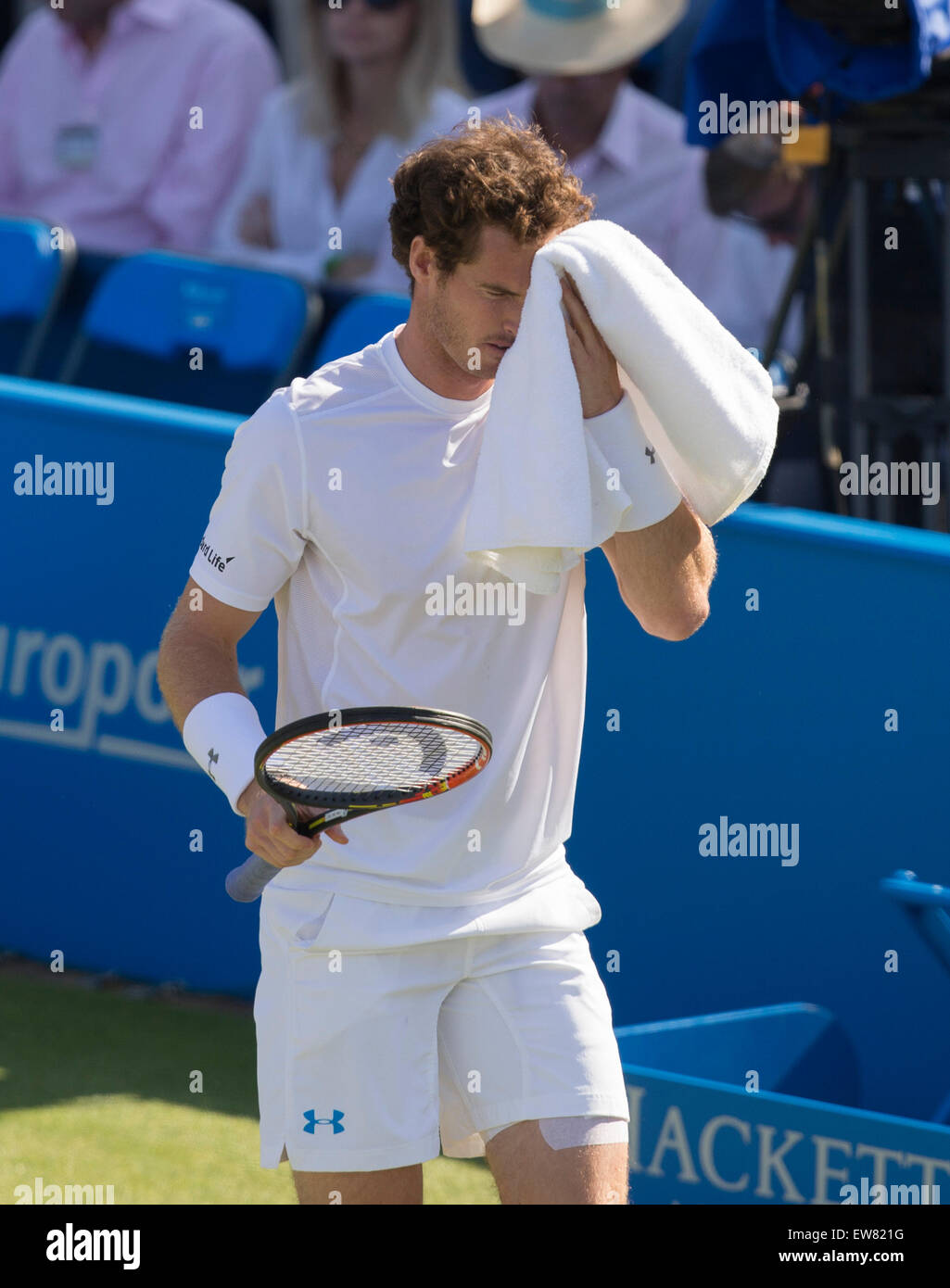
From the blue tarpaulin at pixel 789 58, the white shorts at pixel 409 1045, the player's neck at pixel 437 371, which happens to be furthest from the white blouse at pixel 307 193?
the white shorts at pixel 409 1045

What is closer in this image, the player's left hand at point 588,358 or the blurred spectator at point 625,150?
the player's left hand at point 588,358

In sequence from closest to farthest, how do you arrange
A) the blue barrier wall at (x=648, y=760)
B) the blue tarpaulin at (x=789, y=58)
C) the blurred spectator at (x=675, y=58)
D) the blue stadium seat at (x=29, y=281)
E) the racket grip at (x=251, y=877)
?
the racket grip at (x=251, y=877), the blue barrier wall at (x=648, y=760), the blue tarpaulin at (x=789, y=58), the blue stadium seat at (x=29, y=281), the blurred spectator at (x=675, y=58)

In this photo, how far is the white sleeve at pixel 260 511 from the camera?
→ 102 inches

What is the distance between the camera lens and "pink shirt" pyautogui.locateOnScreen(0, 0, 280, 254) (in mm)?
7824

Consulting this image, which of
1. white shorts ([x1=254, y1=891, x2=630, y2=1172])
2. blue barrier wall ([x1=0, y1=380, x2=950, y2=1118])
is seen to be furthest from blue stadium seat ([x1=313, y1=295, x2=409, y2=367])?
white shorts ([x1=254, y1=891, x2=630, y2=1172])

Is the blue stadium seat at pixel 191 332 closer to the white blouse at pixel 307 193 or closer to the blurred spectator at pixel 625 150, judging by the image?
the white blouse at pixel 307 193

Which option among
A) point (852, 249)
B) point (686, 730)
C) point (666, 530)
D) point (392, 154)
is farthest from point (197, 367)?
point (666, 530)

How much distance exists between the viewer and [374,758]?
2453mm

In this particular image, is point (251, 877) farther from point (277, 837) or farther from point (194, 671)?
point (194, 671)

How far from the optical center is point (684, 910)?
174 inches

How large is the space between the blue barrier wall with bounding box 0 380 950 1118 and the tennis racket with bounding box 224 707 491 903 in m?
1.92

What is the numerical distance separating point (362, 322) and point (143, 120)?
7.91ft

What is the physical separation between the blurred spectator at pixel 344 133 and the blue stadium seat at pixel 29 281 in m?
0.72
